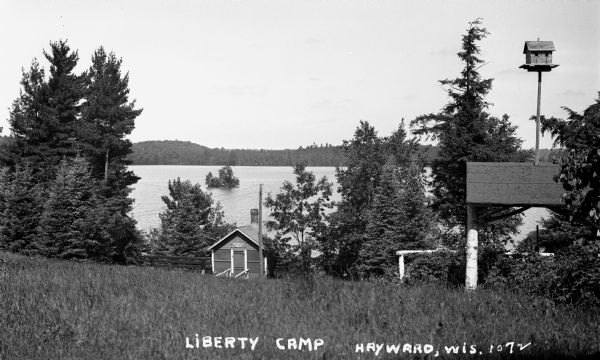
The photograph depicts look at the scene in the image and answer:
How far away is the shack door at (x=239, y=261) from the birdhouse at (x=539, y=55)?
33836 millimetres

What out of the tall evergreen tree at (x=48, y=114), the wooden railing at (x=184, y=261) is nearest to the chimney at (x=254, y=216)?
the tall evergreen tree at (x=48, y=114)

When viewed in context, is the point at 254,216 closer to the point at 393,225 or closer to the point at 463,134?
the point at 393,225

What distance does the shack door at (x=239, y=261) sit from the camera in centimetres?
4428

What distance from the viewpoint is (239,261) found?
44375mm

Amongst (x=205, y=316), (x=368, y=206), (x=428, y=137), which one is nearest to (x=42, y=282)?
(x=205, y=316)

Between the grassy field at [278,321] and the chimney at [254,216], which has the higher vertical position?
the grassy field at [278,321]

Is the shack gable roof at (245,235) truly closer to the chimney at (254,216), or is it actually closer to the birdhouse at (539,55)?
the chimney at (254,216)

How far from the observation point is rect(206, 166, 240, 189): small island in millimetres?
144125

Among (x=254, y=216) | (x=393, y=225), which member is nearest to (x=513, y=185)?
(x=393, y=225)

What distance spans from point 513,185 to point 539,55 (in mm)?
3654

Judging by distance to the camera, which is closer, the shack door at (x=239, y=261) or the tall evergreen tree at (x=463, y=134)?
the tall evergreen tree at (x=463, y=134)

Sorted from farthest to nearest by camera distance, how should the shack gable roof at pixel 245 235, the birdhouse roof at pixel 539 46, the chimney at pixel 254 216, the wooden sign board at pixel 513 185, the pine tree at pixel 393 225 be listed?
1. the chimney at pixel 254 216
2. the shack gable roof at pixel 245 235
3. the pine tree at pixel 393 225
4. the birdhouse roof at pixel 539 46
5. the wooden sign board at pixel 513 185

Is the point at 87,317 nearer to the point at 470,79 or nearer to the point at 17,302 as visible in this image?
the point at 17,302

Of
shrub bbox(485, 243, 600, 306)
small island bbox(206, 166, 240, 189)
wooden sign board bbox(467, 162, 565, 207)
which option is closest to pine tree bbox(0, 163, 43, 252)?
wooden sign board bbox(467, 162, 565, 207)
